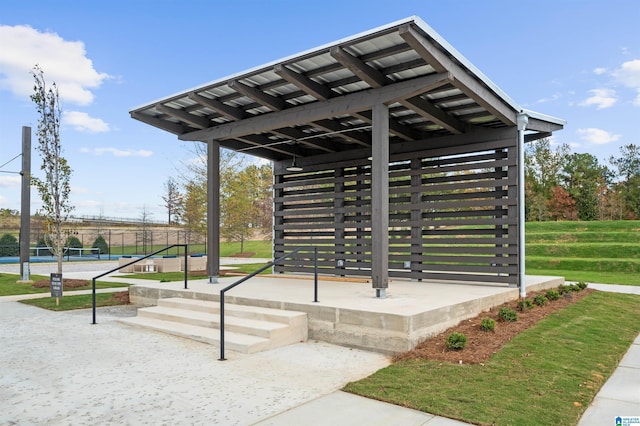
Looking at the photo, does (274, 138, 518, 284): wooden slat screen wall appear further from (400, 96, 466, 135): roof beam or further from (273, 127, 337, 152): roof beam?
(400, 96, 466, 135): roof beam

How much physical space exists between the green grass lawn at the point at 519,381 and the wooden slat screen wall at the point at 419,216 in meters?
2.79

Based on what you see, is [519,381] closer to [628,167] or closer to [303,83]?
[303,83]

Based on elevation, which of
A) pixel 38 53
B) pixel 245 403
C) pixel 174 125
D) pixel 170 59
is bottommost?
pixel 245 403

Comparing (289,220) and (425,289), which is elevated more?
(289,220)

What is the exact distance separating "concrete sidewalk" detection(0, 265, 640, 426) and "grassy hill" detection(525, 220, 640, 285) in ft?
38.1

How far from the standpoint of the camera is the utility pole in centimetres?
1364

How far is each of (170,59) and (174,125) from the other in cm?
1173

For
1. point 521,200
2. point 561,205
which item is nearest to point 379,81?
point 521,200

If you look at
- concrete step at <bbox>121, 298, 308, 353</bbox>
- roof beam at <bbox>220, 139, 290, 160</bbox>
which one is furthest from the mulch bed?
roof beam at <bbox>220, 139, 290, 160</bbox>

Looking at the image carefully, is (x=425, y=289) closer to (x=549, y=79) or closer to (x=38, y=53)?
(x=38, y=53)

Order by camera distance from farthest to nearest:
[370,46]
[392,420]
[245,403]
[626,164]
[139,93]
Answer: [626,164], [139,93], [370,46], [245,403], [392,420]

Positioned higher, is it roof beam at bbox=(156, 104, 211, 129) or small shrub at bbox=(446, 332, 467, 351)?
roof beam at bbox=(156, 104, 211, 129)

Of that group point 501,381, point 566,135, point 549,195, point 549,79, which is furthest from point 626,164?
point 501,381

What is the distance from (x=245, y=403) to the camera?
370 centimetres
